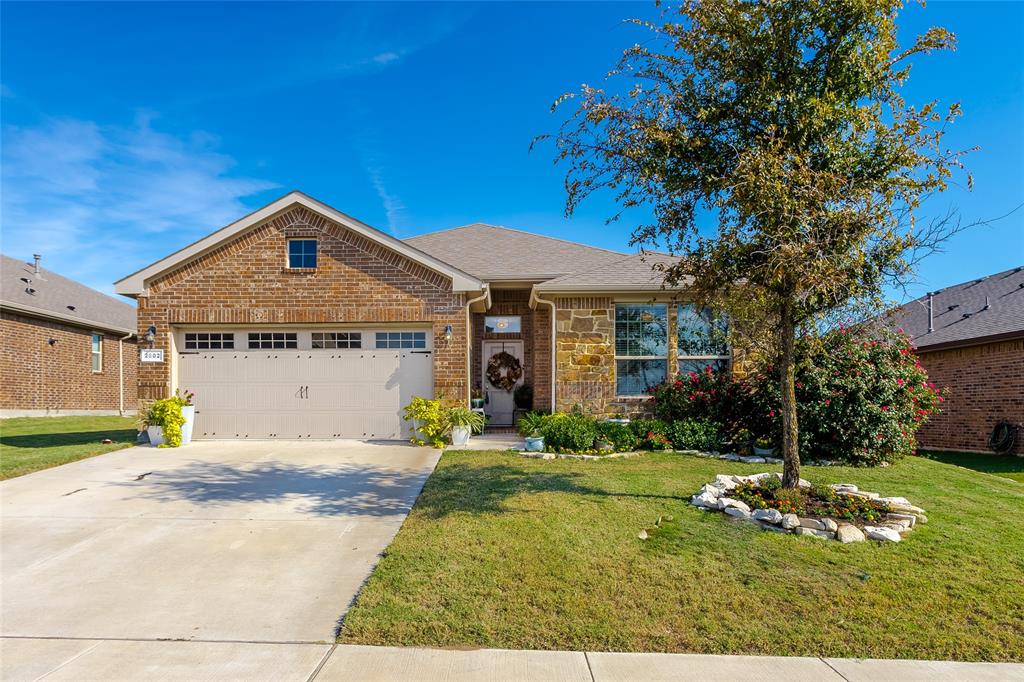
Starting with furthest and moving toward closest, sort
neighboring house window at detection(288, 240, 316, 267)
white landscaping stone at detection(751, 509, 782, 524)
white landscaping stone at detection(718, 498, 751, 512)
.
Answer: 1. neighboring house window at detection(288, 240, 316, 267)
2. white landscaping stone at detection(718, 498, 751, 512)
3. white landscaping stone at detection(751, 509, 782, 524)

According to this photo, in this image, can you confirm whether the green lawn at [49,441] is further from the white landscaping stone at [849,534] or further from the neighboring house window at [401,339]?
the white landscaping stone at [849,534]

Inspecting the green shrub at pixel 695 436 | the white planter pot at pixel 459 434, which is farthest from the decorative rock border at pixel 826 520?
the white planter pot at pixel 459 434

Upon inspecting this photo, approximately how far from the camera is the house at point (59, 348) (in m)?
17.6

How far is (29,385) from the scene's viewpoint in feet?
59.7

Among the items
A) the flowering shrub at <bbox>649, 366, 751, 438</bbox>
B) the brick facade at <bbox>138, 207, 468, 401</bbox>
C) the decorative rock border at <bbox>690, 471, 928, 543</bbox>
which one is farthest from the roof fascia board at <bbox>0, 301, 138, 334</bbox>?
the decorative rock border at <bbox>690, 471, 928, 543</bbox>

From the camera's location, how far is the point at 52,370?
19109 millimetres

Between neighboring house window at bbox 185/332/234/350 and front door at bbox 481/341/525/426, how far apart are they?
6.00 metres

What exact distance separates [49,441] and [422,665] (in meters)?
13.3

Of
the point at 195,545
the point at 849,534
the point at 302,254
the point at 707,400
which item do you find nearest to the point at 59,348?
the point at 302,254

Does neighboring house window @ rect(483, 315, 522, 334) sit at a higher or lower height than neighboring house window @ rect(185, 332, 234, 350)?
higher

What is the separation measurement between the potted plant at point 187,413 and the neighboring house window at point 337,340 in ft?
9.19

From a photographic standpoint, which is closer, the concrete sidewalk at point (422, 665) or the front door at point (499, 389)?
the concrete sidewalk at point (422, 665)

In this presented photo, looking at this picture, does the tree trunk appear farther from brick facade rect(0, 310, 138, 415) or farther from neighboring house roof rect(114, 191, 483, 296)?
brick facade rect(0, 310, 138, 415)

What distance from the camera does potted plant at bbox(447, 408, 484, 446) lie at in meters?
11.2
